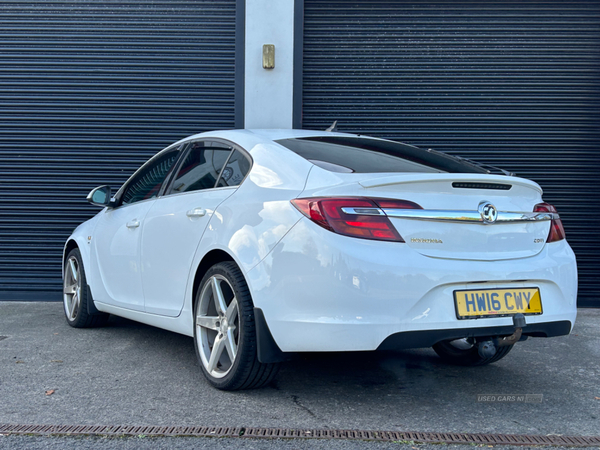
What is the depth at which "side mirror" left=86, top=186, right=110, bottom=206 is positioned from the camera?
466 cm

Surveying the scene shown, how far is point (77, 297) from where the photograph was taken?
5.11 m

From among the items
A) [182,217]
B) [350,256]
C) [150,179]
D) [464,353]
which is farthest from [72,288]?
[350,256]

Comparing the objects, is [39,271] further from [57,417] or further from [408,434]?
[408,434]

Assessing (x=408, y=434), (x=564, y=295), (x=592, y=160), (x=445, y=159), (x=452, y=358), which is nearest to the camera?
(x=408, y=434)

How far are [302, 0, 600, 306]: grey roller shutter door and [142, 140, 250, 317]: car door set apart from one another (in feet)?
11.3

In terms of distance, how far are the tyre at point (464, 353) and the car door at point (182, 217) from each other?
177 centimetres

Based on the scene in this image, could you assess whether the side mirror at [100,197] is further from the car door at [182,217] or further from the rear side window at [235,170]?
the rear side window at [235,170]

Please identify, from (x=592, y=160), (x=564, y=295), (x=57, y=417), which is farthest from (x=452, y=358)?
(x=592, y=160)

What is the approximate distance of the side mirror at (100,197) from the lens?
15.3 ft

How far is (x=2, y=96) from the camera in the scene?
23.4 feet

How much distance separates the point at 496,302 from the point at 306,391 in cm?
113

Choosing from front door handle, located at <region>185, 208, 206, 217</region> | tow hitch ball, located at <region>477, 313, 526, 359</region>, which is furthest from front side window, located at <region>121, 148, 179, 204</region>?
tow hitch ball, located at <region>477, 313, 526, 359</region>

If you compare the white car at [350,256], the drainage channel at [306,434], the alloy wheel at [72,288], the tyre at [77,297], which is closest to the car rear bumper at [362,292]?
the white car at [350,256]

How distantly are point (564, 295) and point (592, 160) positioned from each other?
463 cm
